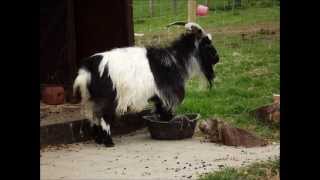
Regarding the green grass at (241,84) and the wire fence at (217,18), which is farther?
the wire fence at (217,18)

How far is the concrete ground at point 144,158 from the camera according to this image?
5199mm

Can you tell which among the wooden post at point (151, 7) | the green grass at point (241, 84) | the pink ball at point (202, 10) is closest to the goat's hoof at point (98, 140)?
the green grass at point (241, 84)

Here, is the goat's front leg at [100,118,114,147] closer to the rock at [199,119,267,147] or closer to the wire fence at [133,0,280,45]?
the rock at [199,119,267,147]

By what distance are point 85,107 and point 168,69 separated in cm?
93

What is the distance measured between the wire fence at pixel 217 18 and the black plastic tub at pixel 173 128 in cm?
263

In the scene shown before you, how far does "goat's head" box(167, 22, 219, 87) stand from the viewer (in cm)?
708

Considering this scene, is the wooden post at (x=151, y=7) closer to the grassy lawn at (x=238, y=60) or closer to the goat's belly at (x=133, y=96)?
the grassy lawn at (x=238, y=60)

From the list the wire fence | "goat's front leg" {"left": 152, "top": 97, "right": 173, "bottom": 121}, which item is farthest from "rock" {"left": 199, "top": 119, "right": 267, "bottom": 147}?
the wire fence

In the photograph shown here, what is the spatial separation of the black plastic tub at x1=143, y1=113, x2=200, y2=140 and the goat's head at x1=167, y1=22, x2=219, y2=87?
0.65 metres

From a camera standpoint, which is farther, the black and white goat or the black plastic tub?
the black plastic tub

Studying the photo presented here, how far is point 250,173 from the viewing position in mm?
5047

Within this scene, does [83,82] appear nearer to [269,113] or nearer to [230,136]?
[230,136]
